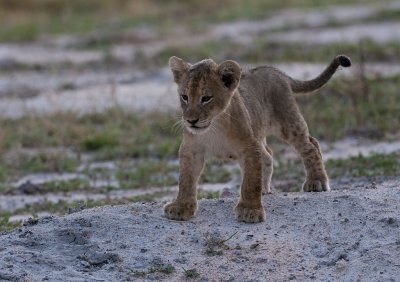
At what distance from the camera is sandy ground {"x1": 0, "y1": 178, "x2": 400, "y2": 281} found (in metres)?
6.13

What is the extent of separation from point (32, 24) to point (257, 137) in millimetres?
16380

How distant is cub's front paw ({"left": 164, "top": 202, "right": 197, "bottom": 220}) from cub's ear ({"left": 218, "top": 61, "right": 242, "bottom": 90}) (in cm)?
89

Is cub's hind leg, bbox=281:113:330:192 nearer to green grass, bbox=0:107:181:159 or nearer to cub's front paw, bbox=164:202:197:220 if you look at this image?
cub's front paw, bbox=164:202:197:220

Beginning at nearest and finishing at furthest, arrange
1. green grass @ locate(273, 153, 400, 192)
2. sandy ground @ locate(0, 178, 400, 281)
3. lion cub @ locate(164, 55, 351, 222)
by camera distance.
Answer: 1. sandy ground @ locate(0, 178, 400, 281)
2. lion cub @ locate(164, 55, 351, 222)
3. green grass @ locate(273, 153, 400, 192)

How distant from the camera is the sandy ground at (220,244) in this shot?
6133 millimetres

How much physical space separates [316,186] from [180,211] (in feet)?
4.78

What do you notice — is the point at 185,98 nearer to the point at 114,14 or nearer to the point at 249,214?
the point at 249,214

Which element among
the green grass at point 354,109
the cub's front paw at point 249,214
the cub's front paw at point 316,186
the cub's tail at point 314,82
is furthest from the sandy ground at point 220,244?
the green grass at point 354,109

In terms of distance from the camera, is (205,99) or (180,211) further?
(180,211)

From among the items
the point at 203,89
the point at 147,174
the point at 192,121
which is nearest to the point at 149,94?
the point at 147,174

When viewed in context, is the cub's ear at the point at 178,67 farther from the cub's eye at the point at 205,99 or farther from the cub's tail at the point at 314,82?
the cub's tail at the point at 314,82

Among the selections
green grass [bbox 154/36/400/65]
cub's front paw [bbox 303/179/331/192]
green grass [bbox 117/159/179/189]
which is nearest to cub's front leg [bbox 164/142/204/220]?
cub's front paw [bbox 303/179/331/192]

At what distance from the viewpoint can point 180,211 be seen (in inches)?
275

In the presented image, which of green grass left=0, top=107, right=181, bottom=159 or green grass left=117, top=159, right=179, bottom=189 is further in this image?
green grass left=0, top=107, right=181, bottom=159
